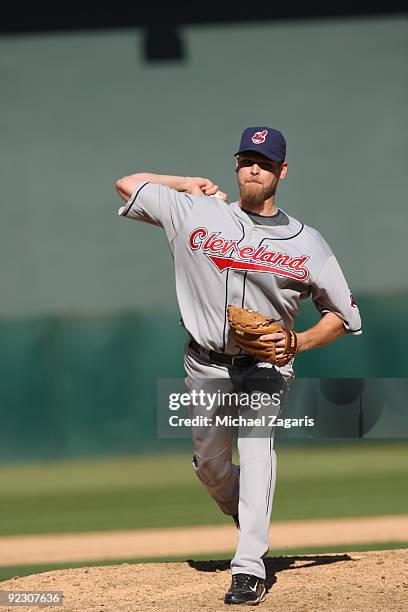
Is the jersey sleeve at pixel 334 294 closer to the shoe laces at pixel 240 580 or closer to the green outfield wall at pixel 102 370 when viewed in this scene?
the shoe laces at pixel 240 580

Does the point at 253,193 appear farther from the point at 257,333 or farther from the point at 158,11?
the point at 158,11

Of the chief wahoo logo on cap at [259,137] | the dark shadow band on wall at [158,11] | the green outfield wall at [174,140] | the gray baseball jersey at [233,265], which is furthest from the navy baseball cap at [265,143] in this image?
the dark shadow band on wall at [158,11]

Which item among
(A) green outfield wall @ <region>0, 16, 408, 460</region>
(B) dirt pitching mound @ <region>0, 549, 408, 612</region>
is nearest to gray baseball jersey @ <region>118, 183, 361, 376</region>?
(B) dirt pitching mound @ <region>0, 549, 408, 612</region>

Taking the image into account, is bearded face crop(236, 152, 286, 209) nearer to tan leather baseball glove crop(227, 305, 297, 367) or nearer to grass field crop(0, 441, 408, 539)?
tan leather baseball glove crop(227, 305, 297, 367)

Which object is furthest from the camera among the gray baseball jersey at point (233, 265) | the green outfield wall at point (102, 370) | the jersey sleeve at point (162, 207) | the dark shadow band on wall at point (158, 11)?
the dark shadow band on wall at point (158, 11)

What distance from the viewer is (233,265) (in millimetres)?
4012

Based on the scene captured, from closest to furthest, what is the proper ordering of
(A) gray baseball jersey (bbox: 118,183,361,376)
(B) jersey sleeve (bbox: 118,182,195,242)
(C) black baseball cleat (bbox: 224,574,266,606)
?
(C) black baseball cleat (bbox: 224,574,266,606), (A) gray baseball jersey (bbox: 118,183,361,376), (B) jersey sleeve (bbox: 118,182,195,242)

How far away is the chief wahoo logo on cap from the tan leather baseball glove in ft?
2.02

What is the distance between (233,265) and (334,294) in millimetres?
385

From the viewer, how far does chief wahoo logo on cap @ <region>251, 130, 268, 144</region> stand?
13.4ft

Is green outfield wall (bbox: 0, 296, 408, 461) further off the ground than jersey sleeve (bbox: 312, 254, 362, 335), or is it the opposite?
jersey sleeve (bbox: 312, 254, 362, 335)

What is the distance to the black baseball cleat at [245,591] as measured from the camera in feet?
12.7

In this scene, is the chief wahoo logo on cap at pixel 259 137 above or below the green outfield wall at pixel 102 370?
above

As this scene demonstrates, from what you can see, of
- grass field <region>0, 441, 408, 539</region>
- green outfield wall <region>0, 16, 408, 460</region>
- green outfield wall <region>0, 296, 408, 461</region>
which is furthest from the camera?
green outfield wall <region>0, 16, 408, 460</region>
